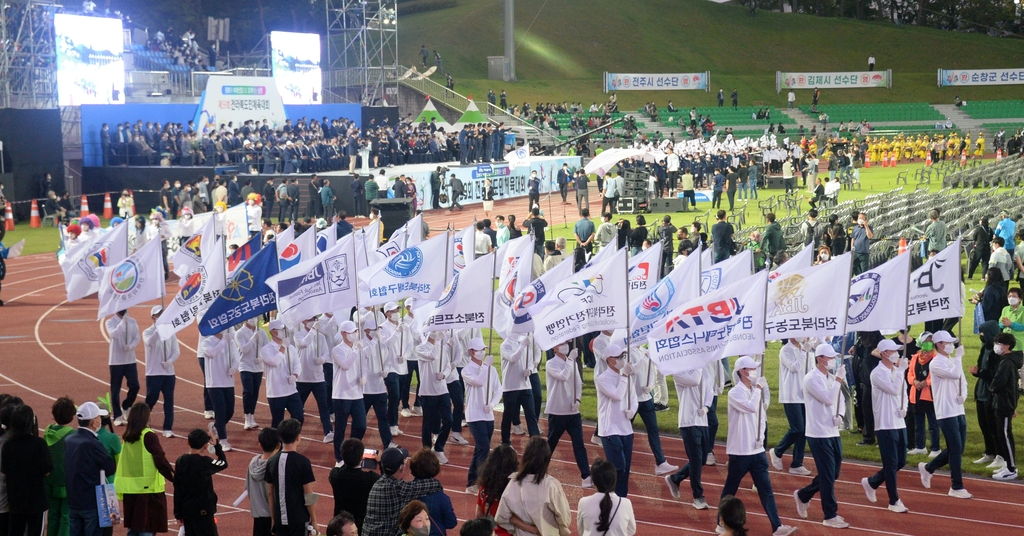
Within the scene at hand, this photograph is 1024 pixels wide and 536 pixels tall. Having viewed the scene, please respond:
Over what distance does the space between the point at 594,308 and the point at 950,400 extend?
12.8 feet

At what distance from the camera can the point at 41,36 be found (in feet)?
128

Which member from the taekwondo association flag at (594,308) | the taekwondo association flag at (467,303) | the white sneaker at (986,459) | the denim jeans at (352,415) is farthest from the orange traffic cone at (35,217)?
the white sneaker at (986,459)

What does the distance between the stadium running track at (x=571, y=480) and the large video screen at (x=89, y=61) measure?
22297 millimetres

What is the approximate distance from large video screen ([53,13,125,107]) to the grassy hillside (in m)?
39.5

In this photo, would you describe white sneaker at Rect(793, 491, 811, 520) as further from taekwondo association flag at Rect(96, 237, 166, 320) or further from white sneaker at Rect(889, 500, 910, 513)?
taekwondo association flag at Rect(96, 237, 166, 320)

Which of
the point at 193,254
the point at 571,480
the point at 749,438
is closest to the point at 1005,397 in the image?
the point at 749,438

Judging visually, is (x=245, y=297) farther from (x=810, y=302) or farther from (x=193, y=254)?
(x=810, y=302)

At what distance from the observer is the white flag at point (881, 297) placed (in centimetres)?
1226

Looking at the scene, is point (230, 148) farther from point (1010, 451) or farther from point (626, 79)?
point (626, 79)

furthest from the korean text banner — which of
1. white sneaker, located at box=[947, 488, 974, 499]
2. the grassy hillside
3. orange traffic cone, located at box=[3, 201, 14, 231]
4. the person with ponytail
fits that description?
the person with ponytail

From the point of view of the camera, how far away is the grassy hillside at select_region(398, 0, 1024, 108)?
84688 mm

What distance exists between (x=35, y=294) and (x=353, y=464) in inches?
807

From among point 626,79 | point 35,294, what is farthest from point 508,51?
point 35,294

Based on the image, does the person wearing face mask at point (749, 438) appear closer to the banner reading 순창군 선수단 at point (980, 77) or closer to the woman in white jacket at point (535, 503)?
the woman in white jacket at point (535, 503)
